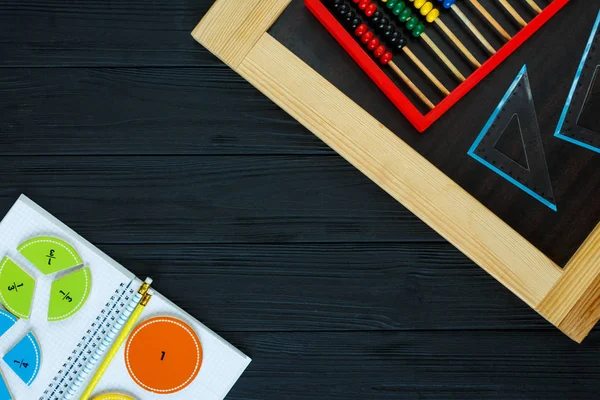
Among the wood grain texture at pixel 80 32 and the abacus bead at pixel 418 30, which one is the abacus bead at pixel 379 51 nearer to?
the abacus bead at pixel 418 30

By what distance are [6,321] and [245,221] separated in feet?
Answer: 1.14

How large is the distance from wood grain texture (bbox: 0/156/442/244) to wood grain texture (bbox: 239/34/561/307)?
0.39 ft

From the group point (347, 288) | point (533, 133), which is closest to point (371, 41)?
point (533, 133)

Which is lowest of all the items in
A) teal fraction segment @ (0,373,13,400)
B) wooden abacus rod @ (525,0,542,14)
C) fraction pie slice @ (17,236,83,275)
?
teal fraction segment @ (0,373,13,400)

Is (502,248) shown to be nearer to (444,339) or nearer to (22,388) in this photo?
(444,339)

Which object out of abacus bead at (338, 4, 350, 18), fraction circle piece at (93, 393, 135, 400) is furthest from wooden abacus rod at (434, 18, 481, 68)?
fraction circle piece at (93, 393, 135, 400)

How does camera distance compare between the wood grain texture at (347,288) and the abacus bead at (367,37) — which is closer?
the abacus bead at (367,37)

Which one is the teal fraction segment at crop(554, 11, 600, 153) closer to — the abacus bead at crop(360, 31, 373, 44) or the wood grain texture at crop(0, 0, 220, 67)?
the abacus bead at crop(360, 31, 373, 44)

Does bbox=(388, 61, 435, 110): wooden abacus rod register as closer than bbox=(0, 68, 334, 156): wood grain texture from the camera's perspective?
Yes

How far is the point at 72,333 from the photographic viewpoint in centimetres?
75

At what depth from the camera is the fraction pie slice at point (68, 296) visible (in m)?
0.74

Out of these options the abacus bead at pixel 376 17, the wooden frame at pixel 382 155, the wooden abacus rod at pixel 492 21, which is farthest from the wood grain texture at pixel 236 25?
the wooden abacus rod at pixel 492 21

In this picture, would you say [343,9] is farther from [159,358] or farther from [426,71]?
[159,358]

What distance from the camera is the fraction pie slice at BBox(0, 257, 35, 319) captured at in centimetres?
74
